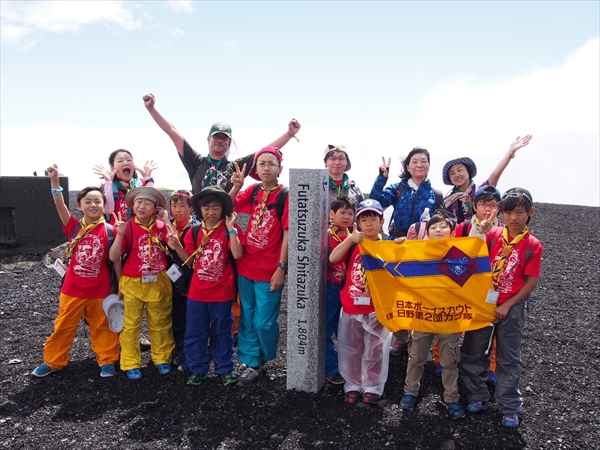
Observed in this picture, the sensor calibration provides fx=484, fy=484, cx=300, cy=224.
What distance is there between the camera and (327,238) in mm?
5074

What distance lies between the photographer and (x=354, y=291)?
15.8 ft

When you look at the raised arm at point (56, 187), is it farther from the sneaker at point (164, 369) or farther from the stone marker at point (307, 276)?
the stone marker at point (307, 276)

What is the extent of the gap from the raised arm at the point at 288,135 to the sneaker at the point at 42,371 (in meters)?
3.75

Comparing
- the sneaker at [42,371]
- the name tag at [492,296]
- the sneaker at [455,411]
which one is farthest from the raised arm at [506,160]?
the sneaker at [42,371]

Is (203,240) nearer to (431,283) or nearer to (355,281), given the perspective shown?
(355,281)

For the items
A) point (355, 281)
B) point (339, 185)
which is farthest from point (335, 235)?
point (339, 185)

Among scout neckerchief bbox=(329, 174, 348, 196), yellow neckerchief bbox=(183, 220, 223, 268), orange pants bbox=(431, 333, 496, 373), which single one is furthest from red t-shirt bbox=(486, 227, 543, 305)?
yellow neckerchief bbox=(183, 220, 223, 268)

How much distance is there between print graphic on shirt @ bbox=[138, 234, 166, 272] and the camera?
5475 mm

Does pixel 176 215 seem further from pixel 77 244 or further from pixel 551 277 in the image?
pixel 551 277

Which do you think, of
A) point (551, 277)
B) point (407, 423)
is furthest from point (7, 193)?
point (551, 277)

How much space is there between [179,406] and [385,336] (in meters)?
2.22

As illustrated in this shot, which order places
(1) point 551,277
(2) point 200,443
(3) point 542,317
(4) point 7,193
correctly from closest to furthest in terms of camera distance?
(2) point 200,443 < (3) point 542,317 < (1) point 551,277 < (4) point 7,193

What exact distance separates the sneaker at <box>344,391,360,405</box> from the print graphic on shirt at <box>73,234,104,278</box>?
3129 millimetres

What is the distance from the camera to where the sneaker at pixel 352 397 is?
15.8 ft
